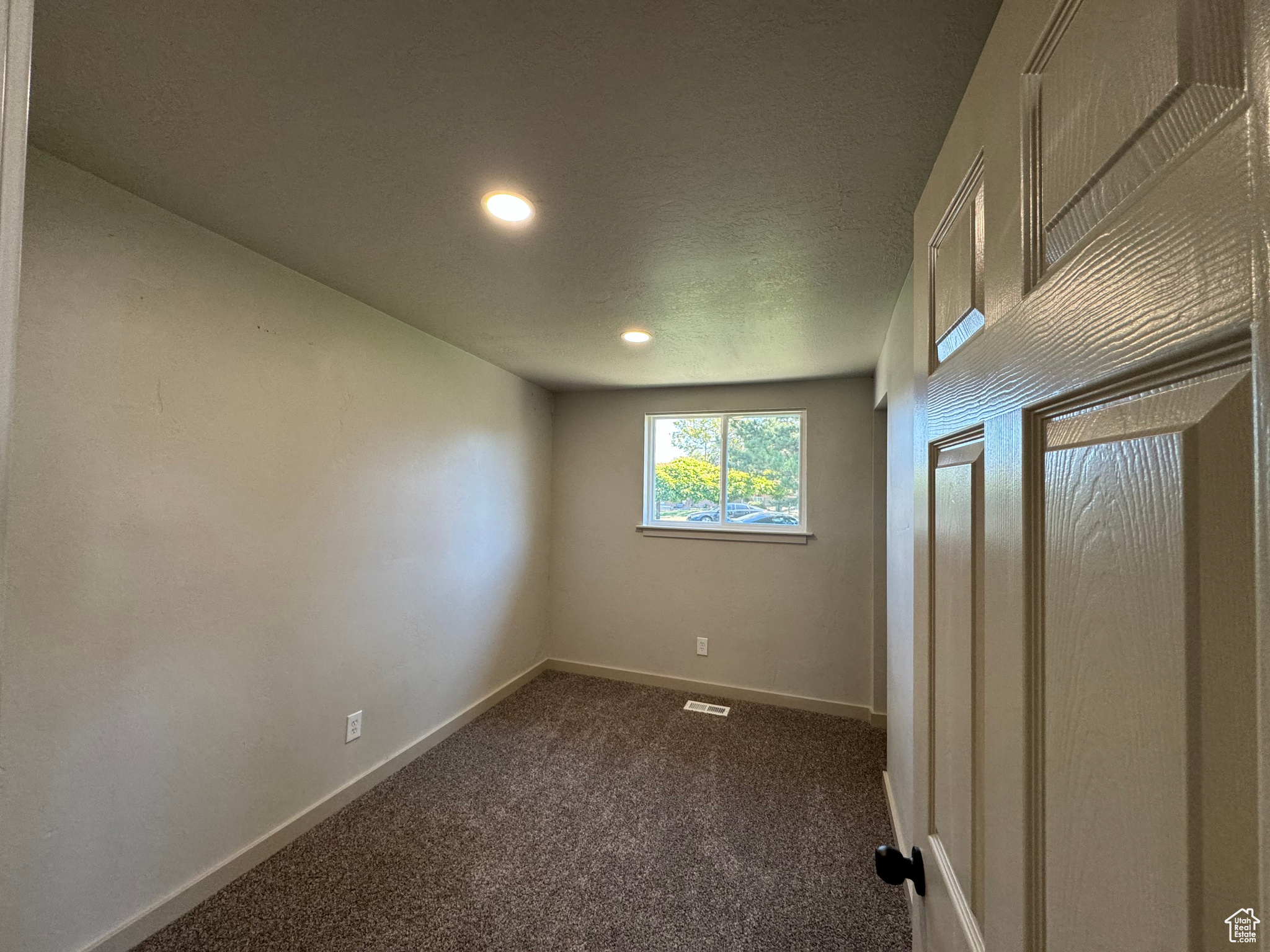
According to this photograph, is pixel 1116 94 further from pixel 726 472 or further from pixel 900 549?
pixel 726 472

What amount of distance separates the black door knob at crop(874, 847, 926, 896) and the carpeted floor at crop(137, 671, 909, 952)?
44.6 inches

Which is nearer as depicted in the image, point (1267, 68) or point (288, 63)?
point (1267, 68)

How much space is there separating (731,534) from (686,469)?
23.3 inches

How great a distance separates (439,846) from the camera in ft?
6.00

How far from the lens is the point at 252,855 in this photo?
168cm

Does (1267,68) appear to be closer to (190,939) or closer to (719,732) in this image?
(190,939)

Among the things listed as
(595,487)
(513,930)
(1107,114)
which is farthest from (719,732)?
(1107,114)

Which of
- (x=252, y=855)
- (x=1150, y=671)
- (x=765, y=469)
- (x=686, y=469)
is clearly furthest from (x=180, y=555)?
(x=765, y=469)

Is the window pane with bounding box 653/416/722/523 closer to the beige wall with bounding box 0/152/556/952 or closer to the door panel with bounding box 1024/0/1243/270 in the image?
the beige wall with bounding box 0/152/556/952

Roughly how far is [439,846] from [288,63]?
2.39 meters

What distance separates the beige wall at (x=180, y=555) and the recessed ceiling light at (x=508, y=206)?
1.01 metres

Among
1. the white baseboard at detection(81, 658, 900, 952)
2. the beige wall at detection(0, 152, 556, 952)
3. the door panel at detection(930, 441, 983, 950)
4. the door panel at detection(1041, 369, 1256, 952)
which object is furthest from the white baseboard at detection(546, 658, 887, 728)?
the door panel at detection(1041, 369, 1256, 952)

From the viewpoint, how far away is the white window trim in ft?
10.6

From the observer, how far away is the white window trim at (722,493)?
10.6ft
